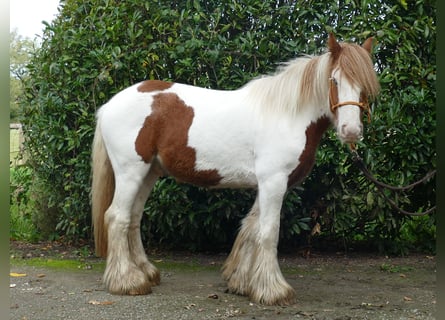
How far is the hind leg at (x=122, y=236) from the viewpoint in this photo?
409 cm

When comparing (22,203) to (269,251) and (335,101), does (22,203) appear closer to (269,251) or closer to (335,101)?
(269,251)

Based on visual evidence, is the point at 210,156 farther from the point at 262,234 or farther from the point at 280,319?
the point at 280,319

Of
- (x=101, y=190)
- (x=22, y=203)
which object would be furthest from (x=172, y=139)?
(x=22, y=203)

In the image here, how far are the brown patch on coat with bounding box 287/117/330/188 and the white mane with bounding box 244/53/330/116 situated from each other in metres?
0.17

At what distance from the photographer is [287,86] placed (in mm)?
3994

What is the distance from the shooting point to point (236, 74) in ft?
17.0

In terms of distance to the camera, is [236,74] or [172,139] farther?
[236,74]

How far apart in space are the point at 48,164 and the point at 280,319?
3.45m

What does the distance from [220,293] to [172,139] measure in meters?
1.42

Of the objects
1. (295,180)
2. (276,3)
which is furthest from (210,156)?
(276,3)

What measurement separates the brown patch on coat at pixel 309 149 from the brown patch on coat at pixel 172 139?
644mm

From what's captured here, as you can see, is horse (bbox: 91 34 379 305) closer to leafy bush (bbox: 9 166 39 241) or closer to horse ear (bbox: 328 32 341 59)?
horse ear (bbox: 328 32 341 59)

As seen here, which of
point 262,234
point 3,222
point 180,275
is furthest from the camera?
point 180,275

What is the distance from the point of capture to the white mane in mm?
3826
